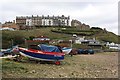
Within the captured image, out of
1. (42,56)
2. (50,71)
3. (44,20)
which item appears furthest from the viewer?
(44,20)

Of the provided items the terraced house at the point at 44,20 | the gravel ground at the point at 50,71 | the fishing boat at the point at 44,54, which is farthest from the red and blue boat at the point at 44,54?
the terraced house at the point at 44,20

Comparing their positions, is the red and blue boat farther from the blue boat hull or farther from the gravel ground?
the gravel ground

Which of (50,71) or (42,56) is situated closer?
(50,71)

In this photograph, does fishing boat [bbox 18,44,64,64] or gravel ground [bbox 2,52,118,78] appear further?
fishing boat [bbox 18,44,64,64]

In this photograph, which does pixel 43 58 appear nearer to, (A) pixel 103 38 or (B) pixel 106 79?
(B) pixel 106 79

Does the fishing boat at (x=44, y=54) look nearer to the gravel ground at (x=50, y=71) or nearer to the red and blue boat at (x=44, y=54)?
the red and blue boat at (x=44, y=54)

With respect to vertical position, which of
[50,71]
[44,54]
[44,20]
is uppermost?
[44,20]

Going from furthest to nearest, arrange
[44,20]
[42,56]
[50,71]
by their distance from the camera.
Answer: [44,20], [42,56], [50,71]

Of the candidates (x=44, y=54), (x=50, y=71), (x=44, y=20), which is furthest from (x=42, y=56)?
(x=44, y=20)

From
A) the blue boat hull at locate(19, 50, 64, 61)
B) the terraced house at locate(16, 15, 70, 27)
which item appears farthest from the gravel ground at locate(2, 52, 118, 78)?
the terraced house at locate(16, 15, 70, 27)

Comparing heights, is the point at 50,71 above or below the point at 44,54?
below

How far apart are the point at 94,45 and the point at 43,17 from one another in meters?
102

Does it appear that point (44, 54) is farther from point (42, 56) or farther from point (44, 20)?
point (44, 20)

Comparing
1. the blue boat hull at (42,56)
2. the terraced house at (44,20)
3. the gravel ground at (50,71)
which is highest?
the terraced house at (44,20)
